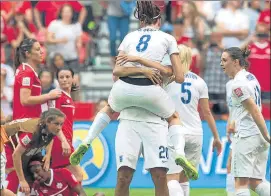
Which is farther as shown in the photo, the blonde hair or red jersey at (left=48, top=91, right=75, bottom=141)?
red jersey at (left=48, top=91, right=75, bottom=141)

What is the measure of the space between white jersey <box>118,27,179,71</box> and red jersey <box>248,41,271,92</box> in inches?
363

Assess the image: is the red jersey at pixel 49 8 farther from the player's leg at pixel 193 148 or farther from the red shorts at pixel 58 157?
the player's leg at pixel 193 148

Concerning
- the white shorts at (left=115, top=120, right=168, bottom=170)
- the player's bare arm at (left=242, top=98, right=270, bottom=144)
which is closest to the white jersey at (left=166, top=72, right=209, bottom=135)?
the player's bare arm at (left=242, top=98, right=270, bottom=144)

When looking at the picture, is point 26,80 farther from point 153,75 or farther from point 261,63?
point 261,63

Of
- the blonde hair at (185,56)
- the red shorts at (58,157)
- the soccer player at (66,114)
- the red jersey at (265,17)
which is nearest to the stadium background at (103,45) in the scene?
the red jersey at (265,17)

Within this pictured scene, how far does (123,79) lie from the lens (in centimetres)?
1111

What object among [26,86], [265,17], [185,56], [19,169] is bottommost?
[19,169]

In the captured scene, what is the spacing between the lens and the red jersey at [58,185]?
12797mm

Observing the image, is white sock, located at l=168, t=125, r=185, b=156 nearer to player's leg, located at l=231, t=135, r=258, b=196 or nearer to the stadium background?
player's leg, located at l=231, t=135, r=258, b=196

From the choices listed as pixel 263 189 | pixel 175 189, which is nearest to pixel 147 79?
pixel 175 189

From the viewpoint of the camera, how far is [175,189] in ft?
40.8

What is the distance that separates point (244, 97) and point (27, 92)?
260cm

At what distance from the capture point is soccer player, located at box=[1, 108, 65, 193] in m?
12.4

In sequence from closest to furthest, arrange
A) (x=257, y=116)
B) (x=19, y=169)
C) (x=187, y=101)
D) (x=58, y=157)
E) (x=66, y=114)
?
(x=257, y=116)
(x=19, y=169)
(x=187, y=101)
(x=58, y=157)
(x=66, y=114)
